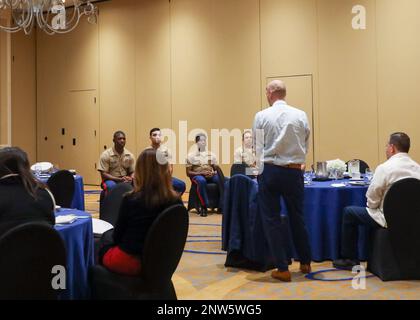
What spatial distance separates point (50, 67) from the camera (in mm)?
14742

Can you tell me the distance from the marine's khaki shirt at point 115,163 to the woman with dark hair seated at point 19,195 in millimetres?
4881

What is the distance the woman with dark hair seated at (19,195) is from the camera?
260cm

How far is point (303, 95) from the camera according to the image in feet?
35.0

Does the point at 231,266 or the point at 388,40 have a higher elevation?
the point at 388,40

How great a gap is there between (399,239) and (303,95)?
659 cm

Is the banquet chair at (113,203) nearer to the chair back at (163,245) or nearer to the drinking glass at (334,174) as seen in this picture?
the chair back at (163,245)

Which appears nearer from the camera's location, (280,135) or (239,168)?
(280,135)

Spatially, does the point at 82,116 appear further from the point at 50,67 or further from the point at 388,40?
the point at 388,40

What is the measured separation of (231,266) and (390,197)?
162 cm

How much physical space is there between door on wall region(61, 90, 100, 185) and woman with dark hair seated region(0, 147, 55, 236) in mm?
11150

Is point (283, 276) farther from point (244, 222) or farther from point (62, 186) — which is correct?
point (62, 186)

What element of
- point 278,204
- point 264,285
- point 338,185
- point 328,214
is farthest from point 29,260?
point 338,185

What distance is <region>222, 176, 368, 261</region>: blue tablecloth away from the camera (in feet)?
16.4
